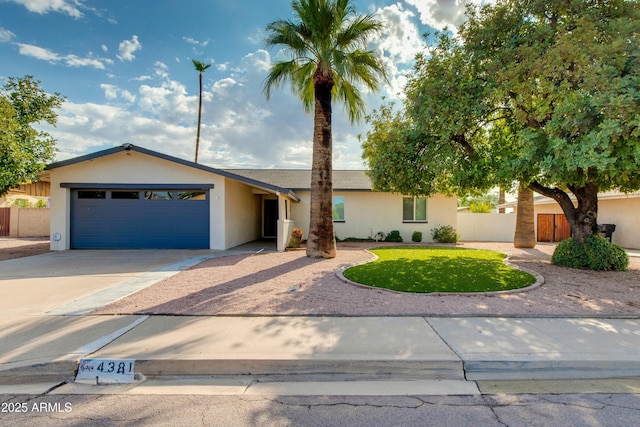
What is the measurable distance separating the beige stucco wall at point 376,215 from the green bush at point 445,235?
38 cm

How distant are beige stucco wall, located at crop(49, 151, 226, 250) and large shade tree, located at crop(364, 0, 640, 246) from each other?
6777mm

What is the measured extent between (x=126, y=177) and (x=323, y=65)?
9043mm

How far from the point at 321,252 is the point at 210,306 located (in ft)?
18.3

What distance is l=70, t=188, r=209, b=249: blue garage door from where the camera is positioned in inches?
494

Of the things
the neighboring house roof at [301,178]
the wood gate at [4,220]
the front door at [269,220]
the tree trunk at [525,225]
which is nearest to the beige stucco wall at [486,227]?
the tree trunk at [525,225]

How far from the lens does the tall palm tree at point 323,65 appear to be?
9.48 meters

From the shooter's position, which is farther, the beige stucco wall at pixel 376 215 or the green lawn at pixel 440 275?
the beige stucco wall at pixel 376 215

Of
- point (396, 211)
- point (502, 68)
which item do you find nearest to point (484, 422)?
point (502, 68)

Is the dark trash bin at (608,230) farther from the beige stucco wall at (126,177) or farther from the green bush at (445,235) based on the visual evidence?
the beige stucco wall at (126,177)

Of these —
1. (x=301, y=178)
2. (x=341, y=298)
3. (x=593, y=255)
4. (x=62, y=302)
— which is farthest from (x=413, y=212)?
(x=62, y=302)

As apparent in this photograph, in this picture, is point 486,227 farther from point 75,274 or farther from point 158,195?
point 75,274

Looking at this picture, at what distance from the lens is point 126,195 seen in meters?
12.7

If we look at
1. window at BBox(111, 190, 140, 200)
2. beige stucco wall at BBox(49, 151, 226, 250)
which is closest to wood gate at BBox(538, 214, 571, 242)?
beige stucco wall at BBox(49, 151, 226, 250)

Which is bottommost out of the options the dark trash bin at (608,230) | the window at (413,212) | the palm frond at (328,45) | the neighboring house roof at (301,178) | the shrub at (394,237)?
the shrub at (394,237)
